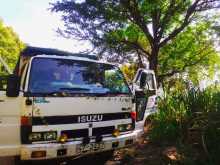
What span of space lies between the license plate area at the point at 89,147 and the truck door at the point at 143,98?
1648mm

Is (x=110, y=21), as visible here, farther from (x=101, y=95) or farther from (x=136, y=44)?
(x=101, y=95)

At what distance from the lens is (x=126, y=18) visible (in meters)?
22.1

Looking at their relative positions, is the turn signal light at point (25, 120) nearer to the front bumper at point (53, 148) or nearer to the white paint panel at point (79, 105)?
the white paint panel at point (79, 105)

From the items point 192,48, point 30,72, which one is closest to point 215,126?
point 30,72

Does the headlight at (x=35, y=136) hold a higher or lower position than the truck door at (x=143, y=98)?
lower

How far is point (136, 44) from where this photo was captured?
2380 cm

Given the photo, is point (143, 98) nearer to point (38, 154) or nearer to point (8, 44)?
point (38, 154)

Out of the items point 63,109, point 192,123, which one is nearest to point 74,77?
point 63,109

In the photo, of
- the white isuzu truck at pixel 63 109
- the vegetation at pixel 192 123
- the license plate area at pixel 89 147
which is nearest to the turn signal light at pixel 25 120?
the white isuzu truck at pixel 63 109

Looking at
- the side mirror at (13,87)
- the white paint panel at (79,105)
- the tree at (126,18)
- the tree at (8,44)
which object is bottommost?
the white paint panel at (79,105)

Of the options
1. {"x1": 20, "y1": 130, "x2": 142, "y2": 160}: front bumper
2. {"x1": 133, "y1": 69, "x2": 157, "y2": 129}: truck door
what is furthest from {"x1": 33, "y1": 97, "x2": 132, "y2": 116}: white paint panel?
{"x1": 133, "y1": 69, "x2": 157, "y2": 129}: truck door

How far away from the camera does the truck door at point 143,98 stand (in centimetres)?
846

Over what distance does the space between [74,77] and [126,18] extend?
1579cm

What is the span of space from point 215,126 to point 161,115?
2.08m
